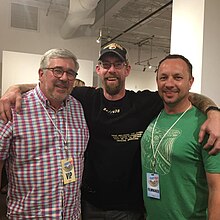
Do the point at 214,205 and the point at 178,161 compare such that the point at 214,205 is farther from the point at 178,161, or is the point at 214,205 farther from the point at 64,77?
the point at 64,77

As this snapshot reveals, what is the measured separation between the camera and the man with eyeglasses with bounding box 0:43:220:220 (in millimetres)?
1796

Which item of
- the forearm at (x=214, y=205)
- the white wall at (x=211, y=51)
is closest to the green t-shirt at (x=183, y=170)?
the forearm at (x=214, y=205)

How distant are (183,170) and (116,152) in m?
0.47

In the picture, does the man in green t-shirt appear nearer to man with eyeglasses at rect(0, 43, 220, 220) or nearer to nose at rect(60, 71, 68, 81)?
man with eyeglasses at rect(0, 43, 220, 220)

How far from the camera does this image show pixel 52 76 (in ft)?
5.31

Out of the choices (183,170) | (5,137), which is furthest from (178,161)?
(5,137)

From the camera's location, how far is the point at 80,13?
200 inches

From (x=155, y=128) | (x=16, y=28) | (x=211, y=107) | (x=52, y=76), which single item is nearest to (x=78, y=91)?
(x=52, y=76)

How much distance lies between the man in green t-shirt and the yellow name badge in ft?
1.41

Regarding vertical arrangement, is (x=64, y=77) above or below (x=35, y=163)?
above

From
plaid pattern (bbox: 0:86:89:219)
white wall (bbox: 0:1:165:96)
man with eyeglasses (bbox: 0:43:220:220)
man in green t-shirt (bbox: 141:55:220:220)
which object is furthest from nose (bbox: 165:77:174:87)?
white wall (bbox: 0:1:165:96)

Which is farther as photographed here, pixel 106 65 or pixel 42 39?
pixel 42 39

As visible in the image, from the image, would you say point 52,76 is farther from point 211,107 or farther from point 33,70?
point 33,70

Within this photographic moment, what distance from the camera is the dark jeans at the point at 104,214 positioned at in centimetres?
183
